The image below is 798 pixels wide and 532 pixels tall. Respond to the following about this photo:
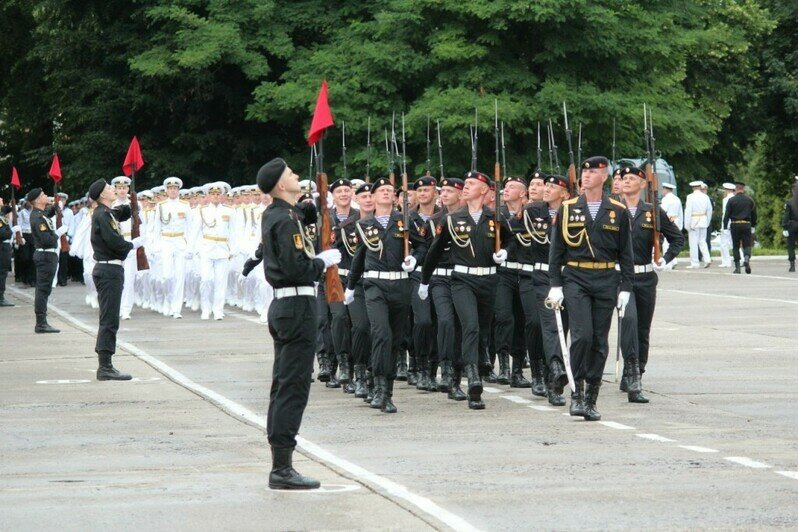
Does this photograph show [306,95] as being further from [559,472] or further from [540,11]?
[559,472]

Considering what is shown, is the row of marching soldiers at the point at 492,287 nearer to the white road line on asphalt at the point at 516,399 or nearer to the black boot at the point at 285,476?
the white road line on asphalt at the point at 516,399

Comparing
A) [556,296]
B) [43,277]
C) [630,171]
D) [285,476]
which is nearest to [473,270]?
[556,296]

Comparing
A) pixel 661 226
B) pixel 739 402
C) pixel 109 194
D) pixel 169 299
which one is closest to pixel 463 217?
pixel 661 226

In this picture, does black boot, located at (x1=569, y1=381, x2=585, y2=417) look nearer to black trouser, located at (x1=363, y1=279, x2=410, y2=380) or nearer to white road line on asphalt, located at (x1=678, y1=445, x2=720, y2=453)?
black trouser, located at (x1=363, y1=279, x2=410, y2=380)

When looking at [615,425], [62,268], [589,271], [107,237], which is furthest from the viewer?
[62,268]

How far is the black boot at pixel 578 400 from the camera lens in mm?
13211

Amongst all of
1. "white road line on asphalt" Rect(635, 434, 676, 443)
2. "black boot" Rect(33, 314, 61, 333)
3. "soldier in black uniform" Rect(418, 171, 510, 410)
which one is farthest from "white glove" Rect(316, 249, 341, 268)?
"black boot" Rect(33, 314, 61, 333)

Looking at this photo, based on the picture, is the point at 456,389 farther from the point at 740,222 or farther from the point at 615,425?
the point at 740,222

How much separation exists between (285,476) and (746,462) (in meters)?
2.91

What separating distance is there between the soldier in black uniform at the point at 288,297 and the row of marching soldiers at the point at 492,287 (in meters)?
3.56

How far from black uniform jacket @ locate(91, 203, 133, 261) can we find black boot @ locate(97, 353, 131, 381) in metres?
1.00

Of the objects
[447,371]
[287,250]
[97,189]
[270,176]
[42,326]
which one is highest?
[97,189]

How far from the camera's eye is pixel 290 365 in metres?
10.0

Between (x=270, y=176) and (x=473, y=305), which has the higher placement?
(x=270, y=176)
